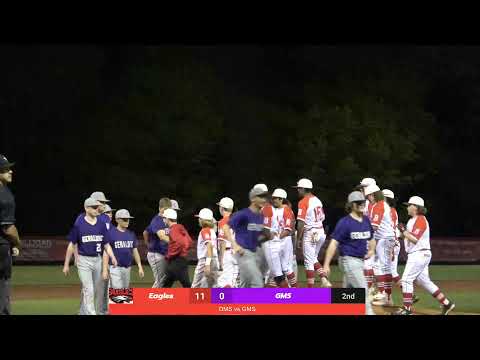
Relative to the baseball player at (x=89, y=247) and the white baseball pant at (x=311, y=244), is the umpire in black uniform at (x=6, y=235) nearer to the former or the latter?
the baseball player at (x=89, y=247)

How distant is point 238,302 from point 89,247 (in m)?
2.54

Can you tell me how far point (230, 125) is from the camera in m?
53.7

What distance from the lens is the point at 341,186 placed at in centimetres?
5094

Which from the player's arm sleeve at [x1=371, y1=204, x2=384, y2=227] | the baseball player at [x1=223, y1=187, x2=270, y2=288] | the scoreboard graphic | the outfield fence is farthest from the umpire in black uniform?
the outfield fence

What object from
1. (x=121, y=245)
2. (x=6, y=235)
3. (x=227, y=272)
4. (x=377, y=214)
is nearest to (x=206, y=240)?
(x=227, y=272)

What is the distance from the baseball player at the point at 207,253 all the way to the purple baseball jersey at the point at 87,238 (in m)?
2.42

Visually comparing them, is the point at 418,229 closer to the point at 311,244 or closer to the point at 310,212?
the point at 310,212

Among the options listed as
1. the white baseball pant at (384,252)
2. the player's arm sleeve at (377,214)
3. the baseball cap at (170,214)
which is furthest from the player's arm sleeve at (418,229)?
the baseball cap at (170,214)

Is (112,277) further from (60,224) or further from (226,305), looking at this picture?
(60,224)

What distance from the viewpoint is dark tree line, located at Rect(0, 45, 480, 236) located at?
48938 mm

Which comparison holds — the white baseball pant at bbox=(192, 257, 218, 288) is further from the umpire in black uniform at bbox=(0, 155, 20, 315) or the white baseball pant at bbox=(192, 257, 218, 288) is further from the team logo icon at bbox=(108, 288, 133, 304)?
the umpire in black uniform at bbox=(0, 155, 20, 315)

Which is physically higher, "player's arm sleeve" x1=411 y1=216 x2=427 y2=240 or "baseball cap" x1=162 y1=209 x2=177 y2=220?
Result: "baseball cap" x1=162 y1=209 x2=177 y2=220

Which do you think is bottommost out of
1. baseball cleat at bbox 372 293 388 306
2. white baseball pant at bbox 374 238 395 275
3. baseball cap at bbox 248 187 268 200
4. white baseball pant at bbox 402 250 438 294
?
baseball cleat at bbox 372 293 388 306

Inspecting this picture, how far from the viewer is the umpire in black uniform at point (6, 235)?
1243 cm
